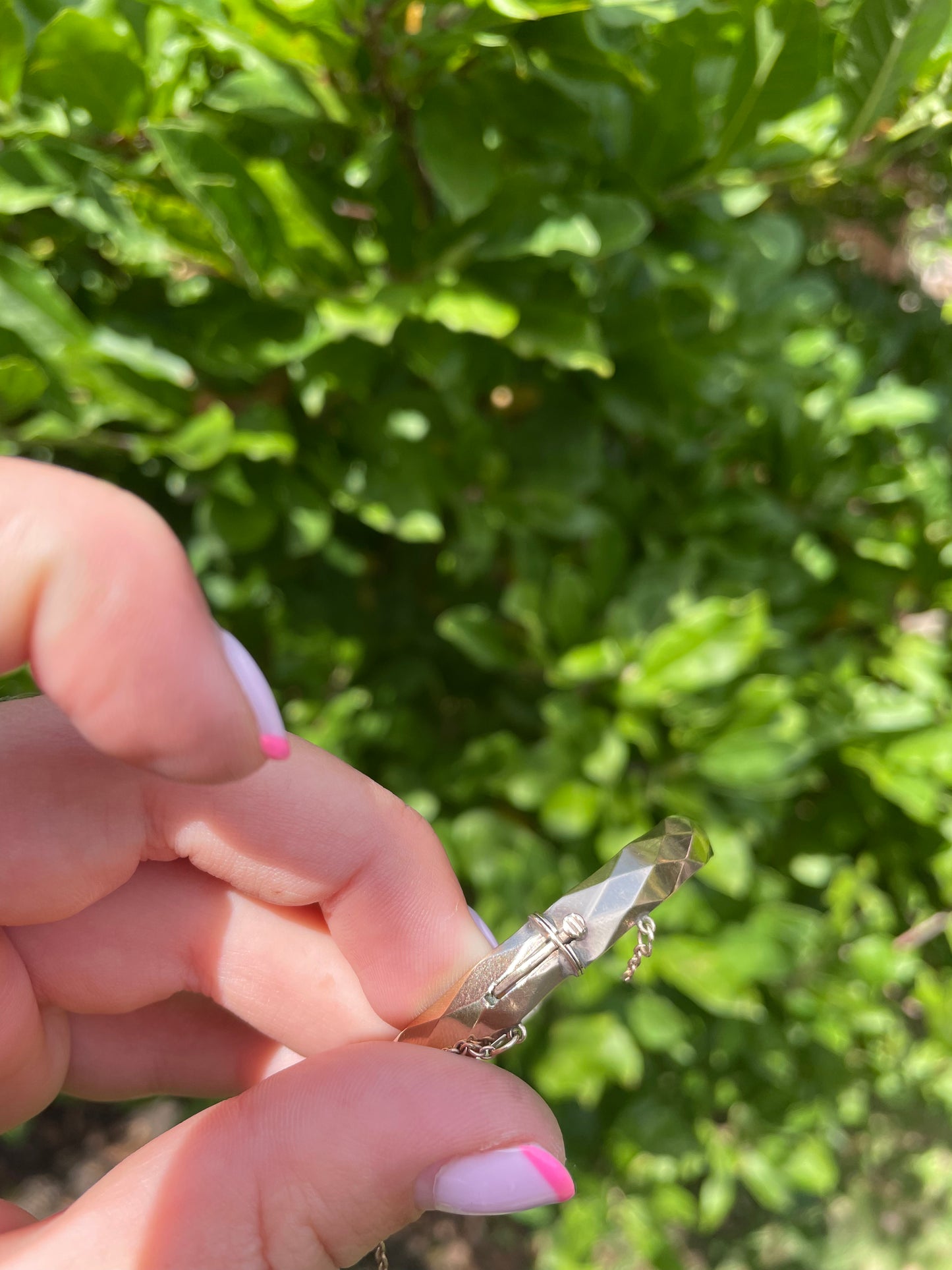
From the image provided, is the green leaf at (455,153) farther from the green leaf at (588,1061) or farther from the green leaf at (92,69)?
the green leaf at (588,1061)

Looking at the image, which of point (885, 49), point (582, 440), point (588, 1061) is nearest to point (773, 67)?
point (885, 49)

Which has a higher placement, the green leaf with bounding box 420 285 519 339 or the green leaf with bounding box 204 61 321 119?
the green leaf with bounding box 204 61 321 119

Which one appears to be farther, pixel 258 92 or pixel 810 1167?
pixel 810 1167

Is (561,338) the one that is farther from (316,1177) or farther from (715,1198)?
(715,1198)

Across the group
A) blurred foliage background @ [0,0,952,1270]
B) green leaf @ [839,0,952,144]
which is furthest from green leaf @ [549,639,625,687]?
green leaf @ [839,0,952,144]

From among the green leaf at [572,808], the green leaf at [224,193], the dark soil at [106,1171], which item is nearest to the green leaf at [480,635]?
the green leaf at [572,808]

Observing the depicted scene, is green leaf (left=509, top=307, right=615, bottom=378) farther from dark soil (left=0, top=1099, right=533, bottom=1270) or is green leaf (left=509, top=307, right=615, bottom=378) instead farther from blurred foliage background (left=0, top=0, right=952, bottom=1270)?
dark soil (left=0, top=1099, right=533, bottom=1270)
